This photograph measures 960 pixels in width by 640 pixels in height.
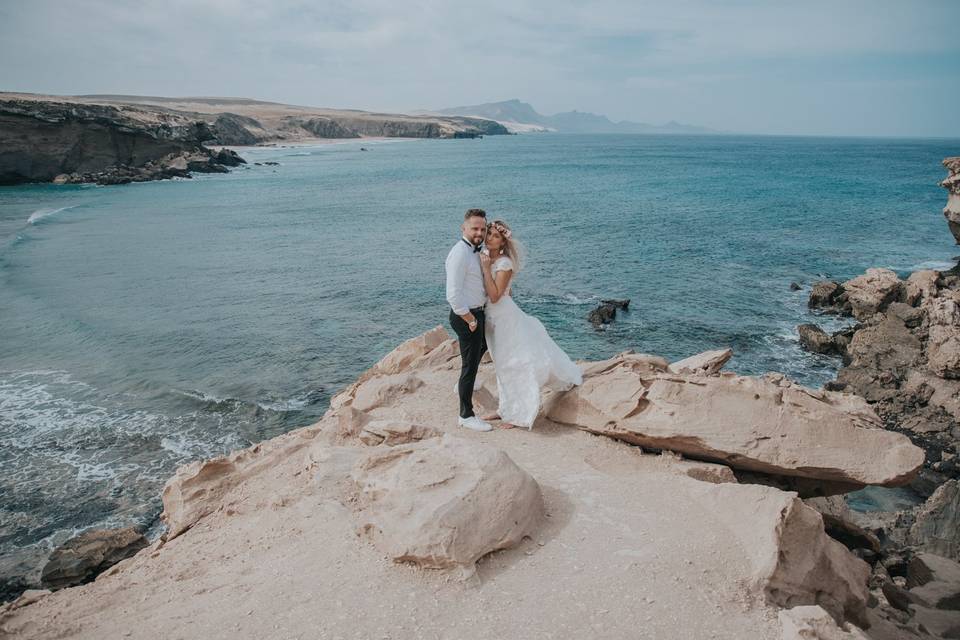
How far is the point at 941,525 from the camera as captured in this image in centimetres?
1089

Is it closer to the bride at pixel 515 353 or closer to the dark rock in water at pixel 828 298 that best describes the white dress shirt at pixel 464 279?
the bride at pixel 515 353

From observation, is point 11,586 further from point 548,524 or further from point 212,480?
point 548,524

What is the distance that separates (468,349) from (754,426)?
4.09m

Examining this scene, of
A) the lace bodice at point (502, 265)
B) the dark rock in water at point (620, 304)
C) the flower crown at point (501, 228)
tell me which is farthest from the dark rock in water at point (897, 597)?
the dark rock in water at point (620, 304)

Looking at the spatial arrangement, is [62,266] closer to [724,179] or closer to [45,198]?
[45,198]

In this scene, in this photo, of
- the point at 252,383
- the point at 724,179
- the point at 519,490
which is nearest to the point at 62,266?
the point at 252,383

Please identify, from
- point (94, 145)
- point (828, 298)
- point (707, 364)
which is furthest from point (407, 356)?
point (94, 145)

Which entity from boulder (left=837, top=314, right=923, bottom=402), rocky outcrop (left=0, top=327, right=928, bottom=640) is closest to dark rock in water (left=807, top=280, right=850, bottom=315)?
boulder (left=837, top=314, right=923, bottom=402)

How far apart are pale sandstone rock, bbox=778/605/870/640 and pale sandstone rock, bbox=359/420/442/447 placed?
4.87 metres

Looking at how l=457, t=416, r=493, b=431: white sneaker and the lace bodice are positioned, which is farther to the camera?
l=457, t=416, r=493, b=431: white sneaker

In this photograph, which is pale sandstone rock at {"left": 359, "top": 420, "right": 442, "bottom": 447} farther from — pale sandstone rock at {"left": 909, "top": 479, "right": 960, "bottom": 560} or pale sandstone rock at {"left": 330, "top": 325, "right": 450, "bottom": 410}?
pale sandstone rock at {"left": 909, "top": 479, "right": 960, "bottom": 560}

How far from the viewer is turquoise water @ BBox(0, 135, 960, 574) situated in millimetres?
14922

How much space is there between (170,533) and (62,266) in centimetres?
2784

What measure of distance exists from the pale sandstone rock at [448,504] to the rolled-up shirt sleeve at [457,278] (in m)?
2.02
